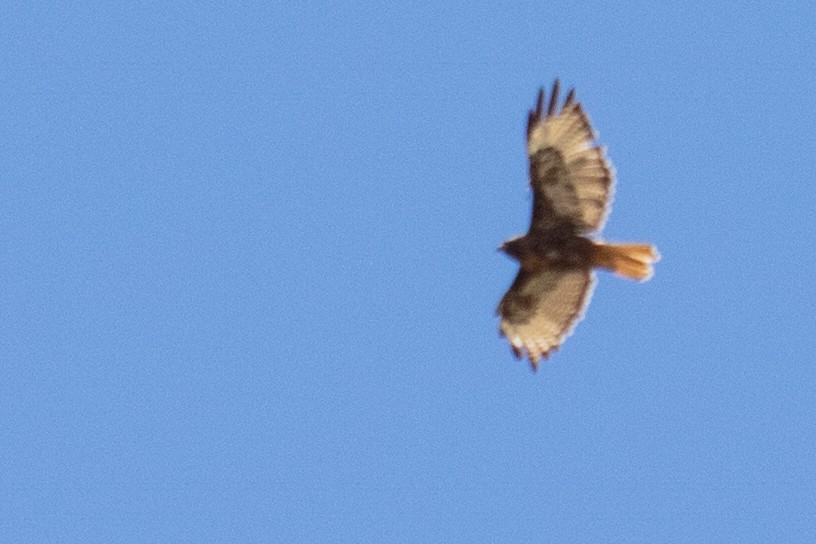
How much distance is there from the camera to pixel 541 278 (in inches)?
719

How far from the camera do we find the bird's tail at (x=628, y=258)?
1725 cm

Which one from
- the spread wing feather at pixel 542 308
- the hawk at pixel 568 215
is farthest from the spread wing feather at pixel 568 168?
the spread wing feather at pixel 542 308

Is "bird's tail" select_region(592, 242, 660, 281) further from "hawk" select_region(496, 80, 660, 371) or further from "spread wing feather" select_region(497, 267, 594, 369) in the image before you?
"spread wing feather" select_region(497, 267, 594, 369)

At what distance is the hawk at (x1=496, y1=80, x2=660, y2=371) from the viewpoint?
17.4 metres

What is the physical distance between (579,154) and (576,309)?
1760 mm

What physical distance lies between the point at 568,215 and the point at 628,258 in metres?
0.71

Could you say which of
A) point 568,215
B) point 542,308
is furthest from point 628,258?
point 542,308

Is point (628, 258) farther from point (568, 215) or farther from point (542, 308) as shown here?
point (542, 308)

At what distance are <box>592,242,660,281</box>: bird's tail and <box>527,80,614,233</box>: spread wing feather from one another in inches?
9.5

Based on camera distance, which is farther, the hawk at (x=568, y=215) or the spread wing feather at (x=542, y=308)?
the spread wing feather at (x=542, y=308)

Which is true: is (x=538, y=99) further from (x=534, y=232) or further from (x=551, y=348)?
(x=551, y=348)

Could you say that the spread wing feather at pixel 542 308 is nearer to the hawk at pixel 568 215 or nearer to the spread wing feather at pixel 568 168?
the hawk at pixel 568 215

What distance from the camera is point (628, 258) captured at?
684 inches

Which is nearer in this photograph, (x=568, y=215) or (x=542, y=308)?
(x=568, y=215)
